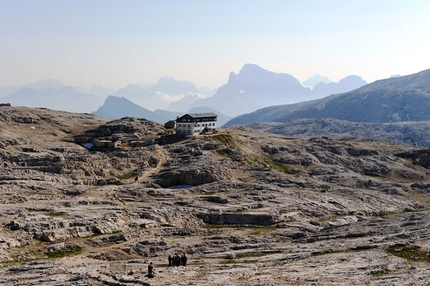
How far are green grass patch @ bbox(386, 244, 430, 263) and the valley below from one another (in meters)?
0.15

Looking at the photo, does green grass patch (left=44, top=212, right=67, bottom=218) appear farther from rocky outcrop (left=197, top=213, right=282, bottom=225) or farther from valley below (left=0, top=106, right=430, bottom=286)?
rocky outcrop (left=197, top=213, right=282, bottom=225)

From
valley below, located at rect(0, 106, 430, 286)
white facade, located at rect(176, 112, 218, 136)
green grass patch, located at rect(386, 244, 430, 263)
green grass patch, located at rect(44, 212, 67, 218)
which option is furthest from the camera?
white facade, located at rect(176, 112, 218, 136)

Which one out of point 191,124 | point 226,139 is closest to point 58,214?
point 226,139

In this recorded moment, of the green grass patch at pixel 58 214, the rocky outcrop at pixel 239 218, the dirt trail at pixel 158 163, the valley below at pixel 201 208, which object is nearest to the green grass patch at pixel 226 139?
the valley below at pixel 201 208

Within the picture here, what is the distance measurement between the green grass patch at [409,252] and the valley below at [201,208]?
0.49ft

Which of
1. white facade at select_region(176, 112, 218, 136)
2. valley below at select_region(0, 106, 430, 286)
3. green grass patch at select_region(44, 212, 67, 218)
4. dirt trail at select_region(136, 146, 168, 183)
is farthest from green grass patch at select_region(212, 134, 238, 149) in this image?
green grass patch at select_region(44, 212, 67, 218)

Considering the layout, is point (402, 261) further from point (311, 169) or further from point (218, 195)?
point (311, 169)

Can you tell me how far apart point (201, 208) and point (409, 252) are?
2026 inches

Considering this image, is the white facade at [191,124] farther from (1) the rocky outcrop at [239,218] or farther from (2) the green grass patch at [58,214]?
(2) the green grass patch at [58,214]

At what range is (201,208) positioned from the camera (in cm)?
10594

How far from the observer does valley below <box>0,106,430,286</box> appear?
197 feet

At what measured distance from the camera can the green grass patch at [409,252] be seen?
60656mm

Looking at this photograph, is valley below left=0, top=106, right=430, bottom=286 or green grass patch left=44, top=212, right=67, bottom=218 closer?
valley below left=0, top=106, right=430, bottom=286

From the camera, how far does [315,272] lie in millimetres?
57094
